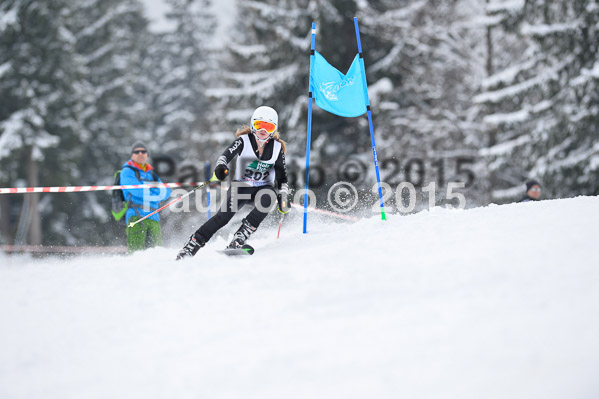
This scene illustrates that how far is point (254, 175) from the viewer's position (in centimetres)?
580

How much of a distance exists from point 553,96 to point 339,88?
33.2 ft

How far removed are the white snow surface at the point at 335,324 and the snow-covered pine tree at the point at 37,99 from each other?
1713 cm

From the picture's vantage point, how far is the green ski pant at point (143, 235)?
23.1 feet

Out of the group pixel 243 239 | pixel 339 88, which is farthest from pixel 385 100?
pixel 243 239

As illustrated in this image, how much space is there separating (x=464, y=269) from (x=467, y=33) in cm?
1704

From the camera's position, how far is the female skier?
5.57 m

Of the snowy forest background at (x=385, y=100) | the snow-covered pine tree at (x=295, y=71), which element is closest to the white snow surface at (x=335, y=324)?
the snowy forest background at (x=385, y=100)

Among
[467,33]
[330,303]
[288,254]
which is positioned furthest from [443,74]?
[330,303]

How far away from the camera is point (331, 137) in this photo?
2045 cm

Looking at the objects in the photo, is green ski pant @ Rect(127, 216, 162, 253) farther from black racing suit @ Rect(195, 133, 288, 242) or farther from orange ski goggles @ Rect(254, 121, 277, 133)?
orange ski goggles @ Rect(254, 121, 277, 133)

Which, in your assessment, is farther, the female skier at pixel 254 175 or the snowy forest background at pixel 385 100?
the snowy forest background at pixel 385 100

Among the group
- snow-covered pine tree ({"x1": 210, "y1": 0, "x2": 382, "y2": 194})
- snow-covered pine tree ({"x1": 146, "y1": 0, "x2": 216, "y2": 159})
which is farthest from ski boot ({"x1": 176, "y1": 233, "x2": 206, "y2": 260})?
snow-covered pine tree ({"x1": 146, "y1": 0, "x2": 216, "y2": 159})

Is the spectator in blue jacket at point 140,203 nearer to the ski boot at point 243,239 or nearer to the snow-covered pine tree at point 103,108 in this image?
the ski boot at point 243,239

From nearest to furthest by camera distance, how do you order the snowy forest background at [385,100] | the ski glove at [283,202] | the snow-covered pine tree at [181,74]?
the ski glove at [283,202] → the snowy forest background at [385,100] → the snow-covered pine tree at [181,74]
